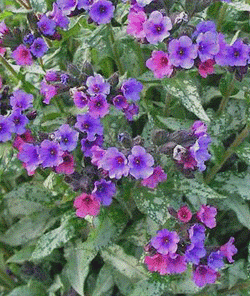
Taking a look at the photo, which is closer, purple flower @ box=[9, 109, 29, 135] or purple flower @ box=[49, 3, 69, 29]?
purple flower @ box=[9, 109, 29, 135]

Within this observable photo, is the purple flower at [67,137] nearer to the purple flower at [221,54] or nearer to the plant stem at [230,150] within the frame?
the purple flower at [221,54]

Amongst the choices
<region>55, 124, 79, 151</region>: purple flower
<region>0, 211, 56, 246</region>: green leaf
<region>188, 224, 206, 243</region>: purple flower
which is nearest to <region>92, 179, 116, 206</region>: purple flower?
<region>55, 124, 79, 151</region>: purple flower

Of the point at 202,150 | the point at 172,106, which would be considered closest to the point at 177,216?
the point at 202,150

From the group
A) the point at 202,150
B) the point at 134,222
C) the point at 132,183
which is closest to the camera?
the point at 202,150

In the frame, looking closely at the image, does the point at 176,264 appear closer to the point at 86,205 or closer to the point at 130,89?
the point at 86,205

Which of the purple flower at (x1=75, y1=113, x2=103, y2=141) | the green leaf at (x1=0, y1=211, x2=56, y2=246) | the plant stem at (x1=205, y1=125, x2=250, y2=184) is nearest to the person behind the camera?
the purple flower at (x1=75, y1=113, x2=103, y2=141)

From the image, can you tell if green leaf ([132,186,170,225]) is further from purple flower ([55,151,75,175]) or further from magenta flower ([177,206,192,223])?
purple flower ([55,151,75,175])

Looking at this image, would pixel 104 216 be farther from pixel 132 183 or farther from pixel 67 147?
pixel 67 147
